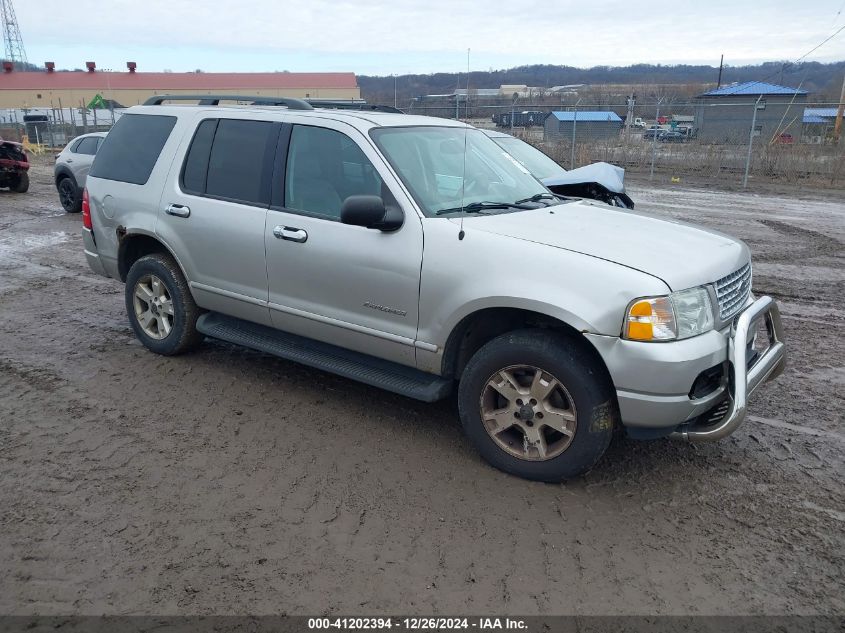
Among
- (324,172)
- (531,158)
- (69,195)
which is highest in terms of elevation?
(324,172)

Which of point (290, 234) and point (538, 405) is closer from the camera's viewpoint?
point (538, 405)

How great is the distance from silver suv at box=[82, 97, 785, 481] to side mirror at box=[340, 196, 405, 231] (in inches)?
0.5

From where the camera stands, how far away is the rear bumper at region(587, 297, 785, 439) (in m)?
3.40

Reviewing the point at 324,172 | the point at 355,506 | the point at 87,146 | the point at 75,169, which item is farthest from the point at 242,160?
the point at 87,146

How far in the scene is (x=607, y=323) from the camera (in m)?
3.46

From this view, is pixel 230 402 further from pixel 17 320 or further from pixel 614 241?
pixel 17 320

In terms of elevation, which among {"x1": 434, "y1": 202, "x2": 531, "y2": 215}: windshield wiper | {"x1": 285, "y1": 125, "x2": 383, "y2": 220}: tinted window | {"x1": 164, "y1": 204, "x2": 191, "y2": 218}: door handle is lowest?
{"x1": 164, "y1": 204, "x2": 191, "y2": 218}: door handle

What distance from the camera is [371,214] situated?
13.1 ft

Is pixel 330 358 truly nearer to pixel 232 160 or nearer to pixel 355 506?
pixel 355 506

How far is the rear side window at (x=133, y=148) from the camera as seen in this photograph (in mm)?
5555

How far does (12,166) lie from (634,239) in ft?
56.0

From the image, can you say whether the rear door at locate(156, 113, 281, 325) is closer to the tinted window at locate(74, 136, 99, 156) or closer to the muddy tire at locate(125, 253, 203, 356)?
the muddy tire at locate(125, 253, 203, 356)

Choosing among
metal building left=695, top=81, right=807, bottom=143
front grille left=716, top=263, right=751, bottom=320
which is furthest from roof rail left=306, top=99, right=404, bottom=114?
metal building left=695, top=81, right=807, bottom=143

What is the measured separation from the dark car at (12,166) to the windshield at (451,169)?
50.3 ft
